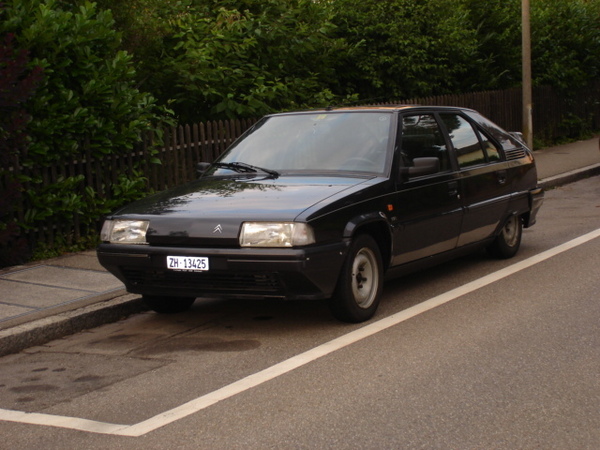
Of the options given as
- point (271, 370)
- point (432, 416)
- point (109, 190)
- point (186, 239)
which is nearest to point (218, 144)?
point (109, 190)

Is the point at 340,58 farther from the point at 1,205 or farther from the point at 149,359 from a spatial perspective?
the point at 149,359

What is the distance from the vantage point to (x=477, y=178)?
861cm

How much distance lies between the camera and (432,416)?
487 cm

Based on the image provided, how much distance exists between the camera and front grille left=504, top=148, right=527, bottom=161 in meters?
9.38

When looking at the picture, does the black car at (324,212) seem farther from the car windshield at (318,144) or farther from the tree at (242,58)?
the tree at (242,58)

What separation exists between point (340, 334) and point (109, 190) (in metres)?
4.86

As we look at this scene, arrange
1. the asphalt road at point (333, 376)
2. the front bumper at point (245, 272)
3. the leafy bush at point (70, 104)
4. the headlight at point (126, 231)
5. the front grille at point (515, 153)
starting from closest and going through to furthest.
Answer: the asphalt road at point (333, 376)
the front bumper at point (245, 272)
the headlight at point (126, 231)
the front grille at point (515, 153)
the leafy bush at point (70, 104)

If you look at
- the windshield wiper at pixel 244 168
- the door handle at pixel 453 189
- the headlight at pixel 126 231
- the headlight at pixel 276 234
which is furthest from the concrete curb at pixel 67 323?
the door handle at pixel 453 189

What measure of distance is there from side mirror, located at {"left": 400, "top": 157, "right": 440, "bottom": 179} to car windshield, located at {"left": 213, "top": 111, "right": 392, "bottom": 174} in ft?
0.63

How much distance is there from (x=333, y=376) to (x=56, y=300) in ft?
10.1

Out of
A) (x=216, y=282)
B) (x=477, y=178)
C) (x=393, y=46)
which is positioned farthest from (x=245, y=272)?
(x=393, y=46)

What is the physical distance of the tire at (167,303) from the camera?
24.7ft

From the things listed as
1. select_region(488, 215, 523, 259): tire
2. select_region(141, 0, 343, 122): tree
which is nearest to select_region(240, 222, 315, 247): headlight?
select_region(488, 215, 523, 259): tire

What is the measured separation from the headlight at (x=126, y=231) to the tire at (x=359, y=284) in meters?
1.44
